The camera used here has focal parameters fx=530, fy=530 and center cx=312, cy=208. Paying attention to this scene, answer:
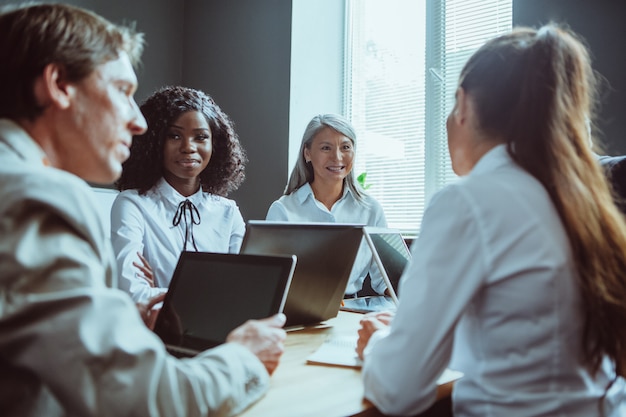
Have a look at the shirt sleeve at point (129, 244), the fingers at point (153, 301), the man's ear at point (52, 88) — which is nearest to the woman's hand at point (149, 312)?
the fingers at point (153, 301)

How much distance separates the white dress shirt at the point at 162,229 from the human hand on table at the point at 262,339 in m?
0.86

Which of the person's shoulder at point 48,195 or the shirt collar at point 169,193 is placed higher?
the shirt collar at point 169,193

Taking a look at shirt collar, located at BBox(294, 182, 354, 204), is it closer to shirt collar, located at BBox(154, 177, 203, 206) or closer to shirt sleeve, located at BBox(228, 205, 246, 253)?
shirt sleeve, located at BBox(228, 205, 246, 253)

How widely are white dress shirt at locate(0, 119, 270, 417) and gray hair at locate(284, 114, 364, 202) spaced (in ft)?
7.25

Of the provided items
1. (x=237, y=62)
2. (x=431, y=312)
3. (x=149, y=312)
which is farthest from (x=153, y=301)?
(x=237, y=62)

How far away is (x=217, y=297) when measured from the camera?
118 cm

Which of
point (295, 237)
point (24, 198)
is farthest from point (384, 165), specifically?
point (24, 198)

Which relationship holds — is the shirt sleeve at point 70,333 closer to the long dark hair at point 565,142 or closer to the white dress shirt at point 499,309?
the white dress shirt at point 499,309

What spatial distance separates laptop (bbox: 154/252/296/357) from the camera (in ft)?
3.65

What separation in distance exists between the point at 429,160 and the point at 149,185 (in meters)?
2.07

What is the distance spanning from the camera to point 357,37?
13.3 ft

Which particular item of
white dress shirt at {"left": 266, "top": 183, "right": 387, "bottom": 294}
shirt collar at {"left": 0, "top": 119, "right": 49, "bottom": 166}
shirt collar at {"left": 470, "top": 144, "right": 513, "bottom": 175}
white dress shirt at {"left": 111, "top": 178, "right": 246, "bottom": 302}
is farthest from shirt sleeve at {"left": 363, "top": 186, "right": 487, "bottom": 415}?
white dress shirt at {"left": 266, "top": 183, "right": 387, "bottom": 294}

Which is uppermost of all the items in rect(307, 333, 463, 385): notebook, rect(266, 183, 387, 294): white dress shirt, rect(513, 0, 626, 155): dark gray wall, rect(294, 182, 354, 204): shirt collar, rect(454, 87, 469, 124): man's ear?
rect(513, 0, 626, 155): dark gray wall

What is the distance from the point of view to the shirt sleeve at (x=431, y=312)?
2.75 ft
